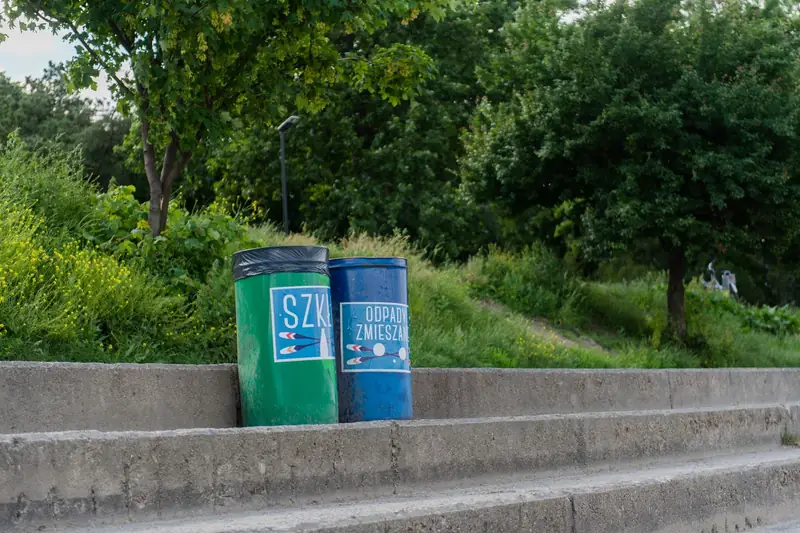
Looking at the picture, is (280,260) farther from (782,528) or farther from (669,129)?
(669,129)

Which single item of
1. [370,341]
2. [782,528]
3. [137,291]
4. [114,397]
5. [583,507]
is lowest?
[782,528]

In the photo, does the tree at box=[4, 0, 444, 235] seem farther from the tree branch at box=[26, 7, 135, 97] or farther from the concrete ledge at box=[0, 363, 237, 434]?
the concrete ledge at box=[0, 363, 237, 434]

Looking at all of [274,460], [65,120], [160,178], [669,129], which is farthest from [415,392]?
[65,120]

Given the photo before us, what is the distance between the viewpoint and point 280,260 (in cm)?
509

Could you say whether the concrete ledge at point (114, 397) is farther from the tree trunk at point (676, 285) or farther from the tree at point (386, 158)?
the tree at point (386, 158)

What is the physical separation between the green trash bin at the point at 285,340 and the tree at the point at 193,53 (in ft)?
8.48

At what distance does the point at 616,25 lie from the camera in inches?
612

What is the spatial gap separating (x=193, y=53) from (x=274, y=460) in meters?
4.19

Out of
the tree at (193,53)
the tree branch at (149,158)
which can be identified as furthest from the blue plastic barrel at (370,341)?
the tree branch at (149,158)

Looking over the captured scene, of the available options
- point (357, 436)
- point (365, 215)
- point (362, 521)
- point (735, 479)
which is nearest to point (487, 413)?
point (735, 479)

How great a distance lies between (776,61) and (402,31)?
16680 mm

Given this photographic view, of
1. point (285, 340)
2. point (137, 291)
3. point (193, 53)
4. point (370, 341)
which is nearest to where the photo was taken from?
point (285, 340)

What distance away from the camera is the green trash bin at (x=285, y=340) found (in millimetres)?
4996

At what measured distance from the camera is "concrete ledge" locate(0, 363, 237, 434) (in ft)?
14.8
